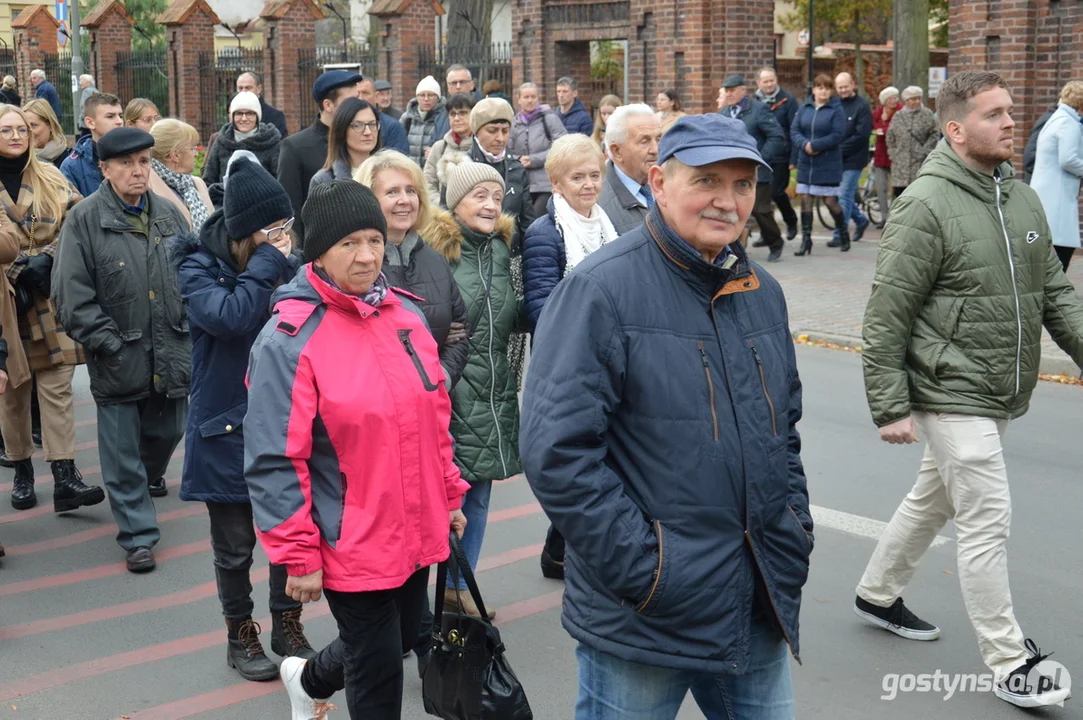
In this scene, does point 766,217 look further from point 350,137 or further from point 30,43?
point 30,43

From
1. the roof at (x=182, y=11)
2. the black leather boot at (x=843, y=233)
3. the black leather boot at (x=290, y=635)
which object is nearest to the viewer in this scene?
the black leather boot at (x=290, y=635)

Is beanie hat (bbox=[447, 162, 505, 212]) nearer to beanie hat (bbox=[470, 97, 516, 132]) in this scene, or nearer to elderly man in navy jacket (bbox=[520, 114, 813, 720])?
elderly man in navy jacket (bbox=[520, 114, 813, 720])

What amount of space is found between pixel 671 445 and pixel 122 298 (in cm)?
414

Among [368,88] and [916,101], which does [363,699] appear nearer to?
[368,88]

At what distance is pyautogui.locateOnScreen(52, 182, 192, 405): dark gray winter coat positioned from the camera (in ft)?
20.8

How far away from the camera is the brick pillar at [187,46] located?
28.5 m

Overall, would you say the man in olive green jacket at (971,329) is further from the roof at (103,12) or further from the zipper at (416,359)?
the roof at (103,12)

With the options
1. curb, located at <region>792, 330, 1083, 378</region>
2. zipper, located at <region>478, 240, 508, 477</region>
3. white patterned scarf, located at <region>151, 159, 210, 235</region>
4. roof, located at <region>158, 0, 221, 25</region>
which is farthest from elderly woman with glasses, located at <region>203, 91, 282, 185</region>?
roof, located at <region>158, 0, 221, 25</region>

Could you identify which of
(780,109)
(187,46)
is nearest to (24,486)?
(780,109)

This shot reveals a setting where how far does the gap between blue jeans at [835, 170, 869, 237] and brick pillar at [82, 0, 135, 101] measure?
19.2 meters

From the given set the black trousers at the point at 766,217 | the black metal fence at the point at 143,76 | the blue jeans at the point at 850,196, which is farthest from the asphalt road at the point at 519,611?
the black metal fence at the point at 143,76

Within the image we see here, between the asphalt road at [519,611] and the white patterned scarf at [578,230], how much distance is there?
5.07ft

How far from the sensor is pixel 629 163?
18.9 feet

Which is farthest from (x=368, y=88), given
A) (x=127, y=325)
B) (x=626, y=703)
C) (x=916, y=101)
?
(x=626, y=703)
